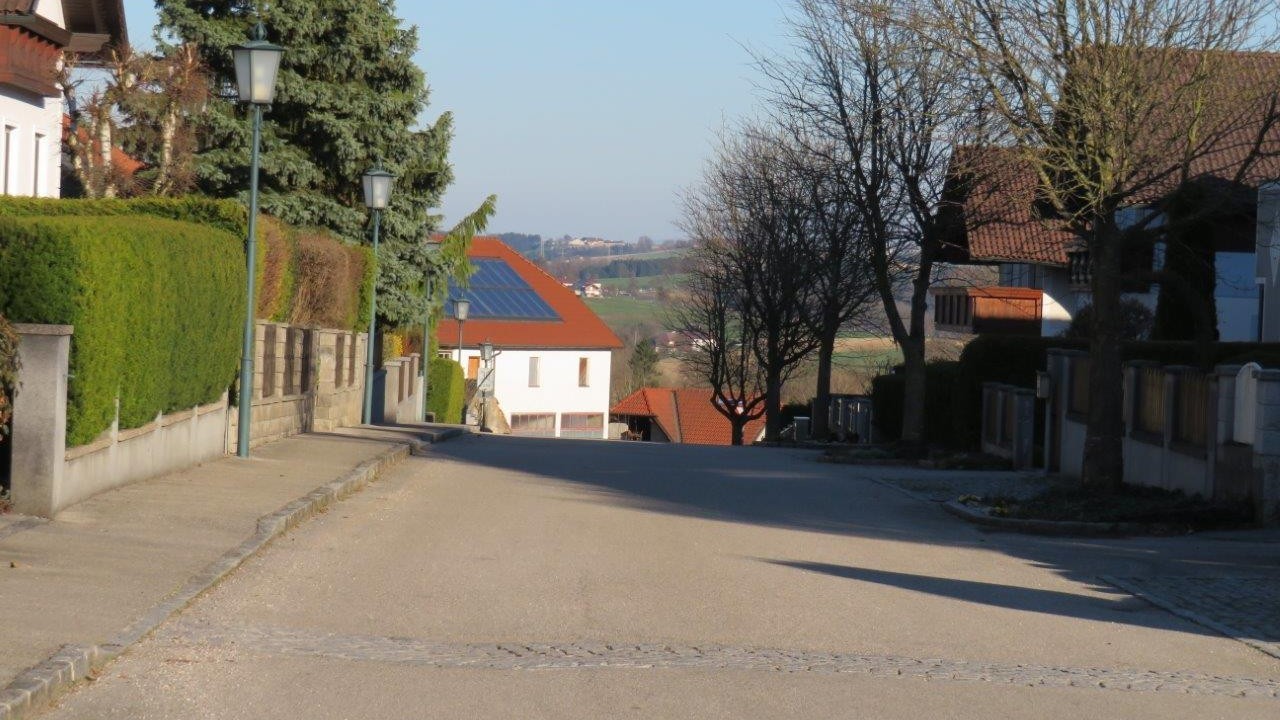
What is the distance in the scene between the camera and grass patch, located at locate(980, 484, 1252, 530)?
47.0 feet

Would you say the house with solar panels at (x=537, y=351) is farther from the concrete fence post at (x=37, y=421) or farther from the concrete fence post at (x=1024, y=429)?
the concrete fence post at (x=37, y=421)

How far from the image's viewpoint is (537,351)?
80812mm

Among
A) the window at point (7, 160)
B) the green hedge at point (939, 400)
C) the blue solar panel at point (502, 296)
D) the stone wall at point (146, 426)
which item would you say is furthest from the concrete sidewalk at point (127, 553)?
the blue solar panel at point (502, 296)

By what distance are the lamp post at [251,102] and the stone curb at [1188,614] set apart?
993 cm

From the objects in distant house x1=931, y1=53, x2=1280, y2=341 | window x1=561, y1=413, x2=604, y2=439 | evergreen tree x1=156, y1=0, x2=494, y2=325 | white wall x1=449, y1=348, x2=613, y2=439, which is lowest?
window x1=561, y1=413, x2=604, y2=439

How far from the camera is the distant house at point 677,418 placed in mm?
75688

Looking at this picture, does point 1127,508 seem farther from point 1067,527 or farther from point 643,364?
point 643,364

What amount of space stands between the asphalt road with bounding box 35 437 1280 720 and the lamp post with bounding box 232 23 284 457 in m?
2.75

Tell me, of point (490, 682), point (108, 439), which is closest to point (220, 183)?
point (108, 439)

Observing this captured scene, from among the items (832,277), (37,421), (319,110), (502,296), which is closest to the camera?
(37,421)

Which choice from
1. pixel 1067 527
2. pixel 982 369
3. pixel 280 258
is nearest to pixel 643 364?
pixel 982 369

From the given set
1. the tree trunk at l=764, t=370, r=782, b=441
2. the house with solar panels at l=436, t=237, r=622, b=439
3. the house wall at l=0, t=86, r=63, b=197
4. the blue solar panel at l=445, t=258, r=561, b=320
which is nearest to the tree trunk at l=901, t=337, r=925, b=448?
the house wall at l=0, t=86, r=63, b=197

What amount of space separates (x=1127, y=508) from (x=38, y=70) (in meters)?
20.0

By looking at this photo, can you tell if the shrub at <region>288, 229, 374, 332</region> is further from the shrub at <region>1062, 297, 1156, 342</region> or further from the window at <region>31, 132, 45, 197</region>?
the shrub at <region>1062, 297, 1156, 342</region>
